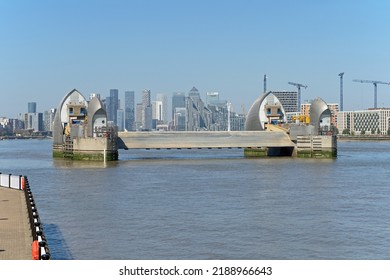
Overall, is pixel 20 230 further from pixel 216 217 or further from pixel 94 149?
pixel 94 149

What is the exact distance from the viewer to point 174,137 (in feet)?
279

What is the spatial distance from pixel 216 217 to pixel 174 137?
189 feet

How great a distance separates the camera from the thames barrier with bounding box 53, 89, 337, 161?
258ft

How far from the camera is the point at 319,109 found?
87.4 metres

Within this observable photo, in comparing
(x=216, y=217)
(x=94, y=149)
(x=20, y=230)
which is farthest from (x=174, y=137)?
(x=20, y=230)

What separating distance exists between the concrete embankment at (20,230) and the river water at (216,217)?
4.55 feet

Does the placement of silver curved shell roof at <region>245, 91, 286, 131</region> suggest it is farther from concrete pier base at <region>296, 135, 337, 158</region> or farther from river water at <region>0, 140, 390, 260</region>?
river water at <region>0, 140, 390, 260</region>

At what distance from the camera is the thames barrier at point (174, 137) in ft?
258

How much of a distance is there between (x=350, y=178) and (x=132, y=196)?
64.3 ft

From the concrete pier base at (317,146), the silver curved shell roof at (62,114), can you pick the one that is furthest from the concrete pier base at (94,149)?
the concrete pier base at (317,146)

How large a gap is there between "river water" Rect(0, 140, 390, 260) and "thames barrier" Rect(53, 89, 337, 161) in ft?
94.3

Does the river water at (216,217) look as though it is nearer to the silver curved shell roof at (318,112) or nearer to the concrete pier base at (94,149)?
the concrete pier base at (94,149)

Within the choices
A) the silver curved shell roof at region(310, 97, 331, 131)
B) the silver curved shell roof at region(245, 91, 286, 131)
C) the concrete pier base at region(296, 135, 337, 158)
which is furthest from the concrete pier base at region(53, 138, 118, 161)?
the silver curved shell roof at region(310, 97, 331, 131)
